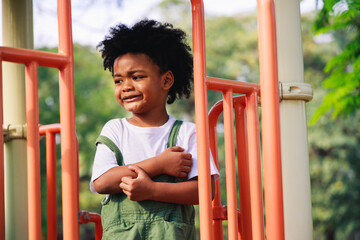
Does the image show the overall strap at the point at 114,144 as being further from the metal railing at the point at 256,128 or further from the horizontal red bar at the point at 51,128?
the horizontal red bar at the point at 51,128

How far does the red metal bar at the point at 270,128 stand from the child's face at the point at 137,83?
0.47 meters

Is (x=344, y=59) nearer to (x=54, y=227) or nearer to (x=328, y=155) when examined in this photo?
(x=54, y=227)

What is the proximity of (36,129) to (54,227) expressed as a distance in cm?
115

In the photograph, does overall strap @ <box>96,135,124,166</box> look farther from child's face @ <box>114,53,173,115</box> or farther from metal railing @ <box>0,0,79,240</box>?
metal railing @ <box>0,0,79,240</box>

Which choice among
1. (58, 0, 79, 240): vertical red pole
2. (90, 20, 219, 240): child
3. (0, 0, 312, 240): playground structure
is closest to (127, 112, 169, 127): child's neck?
(90, 20, 219, 240): child

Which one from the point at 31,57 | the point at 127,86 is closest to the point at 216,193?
the point at 127,86

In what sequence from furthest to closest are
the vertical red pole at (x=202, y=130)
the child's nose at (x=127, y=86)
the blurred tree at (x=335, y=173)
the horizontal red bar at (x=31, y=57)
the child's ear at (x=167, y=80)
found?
1. the blurred tree at (x=335, y=173)
2. the child's ear at (x=167, y=80)
3. the child's nose at (x=127, y=86)
4. the vertical red pole at (x=202, y=130)
5. the horizontal red bar at (x=31, y=57)

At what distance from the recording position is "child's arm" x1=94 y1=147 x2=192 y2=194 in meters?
2.22

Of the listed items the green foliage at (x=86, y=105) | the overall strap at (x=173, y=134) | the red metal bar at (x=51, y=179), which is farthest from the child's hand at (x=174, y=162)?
the green foliage at (x=86, y=105)

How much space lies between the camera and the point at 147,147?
2.36 m

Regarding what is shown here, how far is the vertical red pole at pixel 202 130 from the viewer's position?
2.04 metres

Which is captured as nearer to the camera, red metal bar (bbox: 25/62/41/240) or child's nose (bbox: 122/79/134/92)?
red metal bar (bbox: 25/62/41/240)

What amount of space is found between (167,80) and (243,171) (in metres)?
0.54

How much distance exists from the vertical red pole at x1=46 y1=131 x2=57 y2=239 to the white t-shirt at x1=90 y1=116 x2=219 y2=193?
12.8 inches
